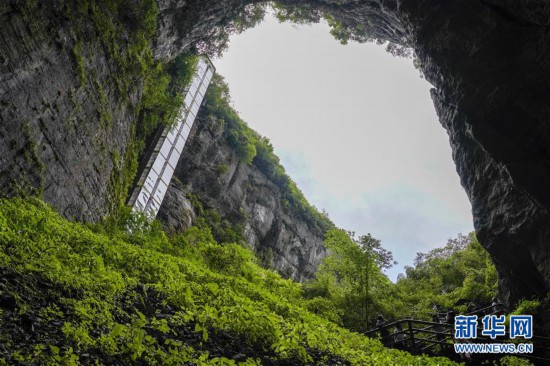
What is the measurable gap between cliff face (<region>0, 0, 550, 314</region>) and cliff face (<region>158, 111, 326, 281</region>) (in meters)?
12.8

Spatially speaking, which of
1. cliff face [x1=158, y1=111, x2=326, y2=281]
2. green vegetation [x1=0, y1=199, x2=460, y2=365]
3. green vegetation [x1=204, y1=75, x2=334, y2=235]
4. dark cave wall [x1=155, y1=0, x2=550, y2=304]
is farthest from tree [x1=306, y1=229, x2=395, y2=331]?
green vegetation [x1=204, y1=75, x2=334, y2=235]

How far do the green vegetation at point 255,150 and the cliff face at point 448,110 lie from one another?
19.9 metres

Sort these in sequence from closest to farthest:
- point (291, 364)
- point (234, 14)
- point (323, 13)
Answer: point (291, 364), point (234, 14), point (323, 13)

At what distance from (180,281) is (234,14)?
19.6 meters

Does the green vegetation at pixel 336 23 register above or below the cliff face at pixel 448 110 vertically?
above

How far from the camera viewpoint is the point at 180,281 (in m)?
7.97

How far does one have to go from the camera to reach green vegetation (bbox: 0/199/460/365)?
4164 millimetres

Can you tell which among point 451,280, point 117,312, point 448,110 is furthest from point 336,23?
point 117,312

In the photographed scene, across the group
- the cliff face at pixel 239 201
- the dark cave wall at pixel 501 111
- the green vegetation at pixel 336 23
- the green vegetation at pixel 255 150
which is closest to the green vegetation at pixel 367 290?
the dark cave wall at pixel 501 111

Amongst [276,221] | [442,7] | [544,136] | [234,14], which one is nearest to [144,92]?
[234,14]

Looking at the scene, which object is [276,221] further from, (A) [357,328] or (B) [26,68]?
(B) [26,68]

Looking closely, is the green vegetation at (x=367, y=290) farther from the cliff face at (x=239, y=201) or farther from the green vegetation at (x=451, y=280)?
the cliff face at (x=239, y=201)

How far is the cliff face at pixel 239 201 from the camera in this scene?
2956 centimetres

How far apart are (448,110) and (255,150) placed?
24.6m
